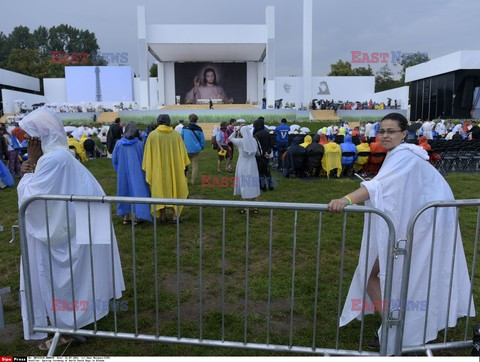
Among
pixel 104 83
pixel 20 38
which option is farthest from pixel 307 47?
pixel 20 38

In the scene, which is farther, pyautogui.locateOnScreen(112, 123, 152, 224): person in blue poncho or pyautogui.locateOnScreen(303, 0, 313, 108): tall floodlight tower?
pyautogui.locateOnScreen(303, 0, 313, 108): tall floodlight tower

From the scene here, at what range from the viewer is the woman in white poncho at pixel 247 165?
725 cm

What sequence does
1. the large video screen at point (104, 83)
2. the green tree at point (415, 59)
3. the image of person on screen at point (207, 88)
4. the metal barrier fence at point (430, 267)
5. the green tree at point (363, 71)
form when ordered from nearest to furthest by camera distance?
the metal barrier fence at point (430, 267)
the large video screen at point (104, 83)
the image of person on screen at point (207, 88)
the green tree at point (415, 59)
the green tree at point (363, 71)

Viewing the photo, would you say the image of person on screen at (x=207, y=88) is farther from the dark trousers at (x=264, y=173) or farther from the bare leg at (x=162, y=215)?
the bare leg at (x=162, y=215)

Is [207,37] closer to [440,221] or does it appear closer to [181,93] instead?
[181,93]

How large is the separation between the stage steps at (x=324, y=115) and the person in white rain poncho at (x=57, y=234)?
35.3 metres

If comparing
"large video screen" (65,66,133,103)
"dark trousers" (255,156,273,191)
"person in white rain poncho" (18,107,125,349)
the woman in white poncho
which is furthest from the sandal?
"large video screen" (65,66,133,103)

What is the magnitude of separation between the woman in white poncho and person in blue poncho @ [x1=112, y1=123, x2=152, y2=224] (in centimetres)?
188

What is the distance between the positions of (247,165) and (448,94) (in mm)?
36222

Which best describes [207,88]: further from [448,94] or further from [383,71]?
[383,71]

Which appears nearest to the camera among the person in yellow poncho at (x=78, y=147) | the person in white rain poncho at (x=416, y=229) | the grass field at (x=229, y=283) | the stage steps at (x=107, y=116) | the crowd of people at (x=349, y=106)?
the person in white rain poncho at (x=416, y=229)

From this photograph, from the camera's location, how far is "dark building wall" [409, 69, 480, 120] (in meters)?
35.2

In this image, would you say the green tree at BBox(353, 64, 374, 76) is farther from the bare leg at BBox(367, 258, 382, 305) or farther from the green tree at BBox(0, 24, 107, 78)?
the bare leg at BBox(367, 258, 382, 305)

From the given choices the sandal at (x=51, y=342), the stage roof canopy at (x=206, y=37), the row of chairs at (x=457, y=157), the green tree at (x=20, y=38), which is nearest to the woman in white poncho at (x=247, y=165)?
the sandal at (x=51, y=342)
